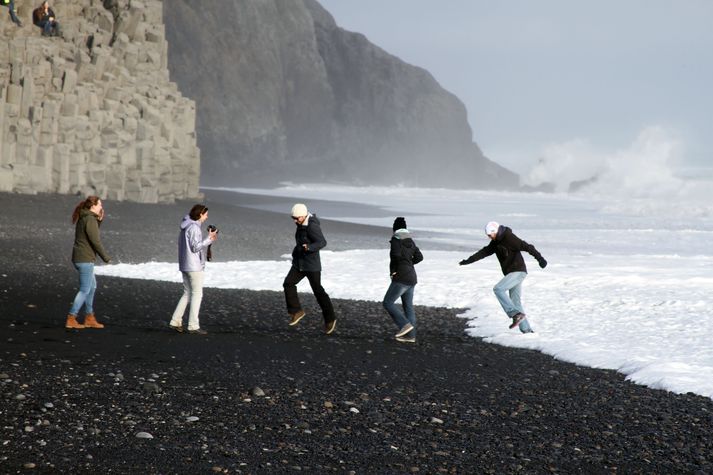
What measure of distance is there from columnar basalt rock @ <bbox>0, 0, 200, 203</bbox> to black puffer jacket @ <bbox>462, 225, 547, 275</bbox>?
126ft

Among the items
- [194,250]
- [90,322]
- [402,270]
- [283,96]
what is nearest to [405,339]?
[402,270]

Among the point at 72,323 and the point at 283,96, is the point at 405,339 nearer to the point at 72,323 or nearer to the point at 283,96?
the point at 72,323

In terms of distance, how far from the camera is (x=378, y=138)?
19588 centimetres

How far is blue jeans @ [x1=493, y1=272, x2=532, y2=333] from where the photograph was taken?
58.3 ft

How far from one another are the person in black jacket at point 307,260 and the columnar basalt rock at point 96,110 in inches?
1439

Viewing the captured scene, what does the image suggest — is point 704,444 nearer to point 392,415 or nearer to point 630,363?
point 392,415

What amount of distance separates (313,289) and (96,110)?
44999mm

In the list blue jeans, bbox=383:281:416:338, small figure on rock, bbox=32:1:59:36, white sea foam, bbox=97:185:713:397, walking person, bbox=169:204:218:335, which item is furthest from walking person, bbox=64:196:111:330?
small figure on rock, bbox=32:1:59:36

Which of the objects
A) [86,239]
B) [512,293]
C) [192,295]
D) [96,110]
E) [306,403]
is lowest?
[306,403]

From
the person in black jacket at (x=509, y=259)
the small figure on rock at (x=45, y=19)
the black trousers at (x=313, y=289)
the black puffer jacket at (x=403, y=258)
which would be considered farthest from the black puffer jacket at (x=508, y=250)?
the small figure on rock at (x=45, y=19)

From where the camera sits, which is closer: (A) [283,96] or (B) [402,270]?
(B) [402,270]

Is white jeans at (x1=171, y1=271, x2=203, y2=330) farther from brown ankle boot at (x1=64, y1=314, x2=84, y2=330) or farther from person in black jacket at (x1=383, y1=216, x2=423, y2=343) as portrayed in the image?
person in black jacket at (x1=383, y1=216, x2=423, y2=343)

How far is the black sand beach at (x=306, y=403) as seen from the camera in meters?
9.59

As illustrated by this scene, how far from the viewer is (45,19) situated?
60.5 meters
